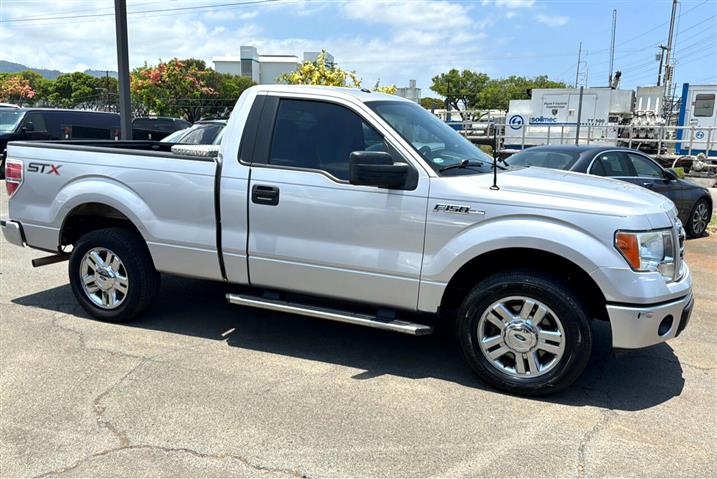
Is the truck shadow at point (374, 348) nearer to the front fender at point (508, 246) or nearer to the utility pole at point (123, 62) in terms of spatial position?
the front fender at point (508, 246)

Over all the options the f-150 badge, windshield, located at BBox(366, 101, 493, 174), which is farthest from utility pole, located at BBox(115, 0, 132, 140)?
the f-150 badge

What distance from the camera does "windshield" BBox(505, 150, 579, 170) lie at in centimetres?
816

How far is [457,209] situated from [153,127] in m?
20.4

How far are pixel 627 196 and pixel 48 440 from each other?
3.78m

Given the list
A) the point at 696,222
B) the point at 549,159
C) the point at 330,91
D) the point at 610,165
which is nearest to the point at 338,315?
the point at 330,91

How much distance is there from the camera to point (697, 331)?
537 cm

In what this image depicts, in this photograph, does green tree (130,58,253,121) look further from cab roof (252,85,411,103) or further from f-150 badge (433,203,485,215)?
f-150 badge (433,203,485,215)

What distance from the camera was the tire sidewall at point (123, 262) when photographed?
4.99 metres

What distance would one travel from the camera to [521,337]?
3.92 metres

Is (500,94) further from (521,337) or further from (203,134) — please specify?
(521,337)

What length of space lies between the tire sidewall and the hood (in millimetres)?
2628

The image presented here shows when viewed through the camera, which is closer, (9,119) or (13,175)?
(13,175)

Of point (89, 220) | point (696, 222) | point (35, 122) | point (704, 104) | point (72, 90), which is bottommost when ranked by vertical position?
point (696, 222)

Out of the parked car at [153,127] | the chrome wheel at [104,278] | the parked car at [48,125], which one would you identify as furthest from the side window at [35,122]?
the chrome wheel at [104,278]
